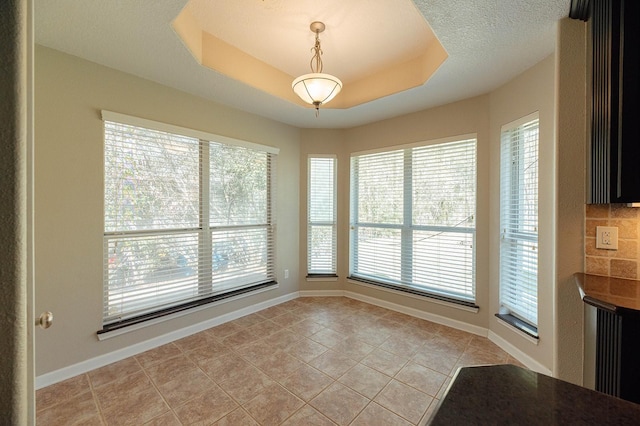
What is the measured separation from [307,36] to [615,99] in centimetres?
212

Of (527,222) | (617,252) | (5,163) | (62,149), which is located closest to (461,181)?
(527,222)

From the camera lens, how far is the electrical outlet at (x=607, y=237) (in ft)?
5.09

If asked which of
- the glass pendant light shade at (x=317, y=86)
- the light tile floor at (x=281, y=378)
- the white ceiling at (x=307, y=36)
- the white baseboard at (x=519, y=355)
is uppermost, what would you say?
the white ceiling at (x=307, y=36)

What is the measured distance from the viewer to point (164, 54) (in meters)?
2.13

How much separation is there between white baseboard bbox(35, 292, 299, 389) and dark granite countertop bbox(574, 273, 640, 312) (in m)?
3.17

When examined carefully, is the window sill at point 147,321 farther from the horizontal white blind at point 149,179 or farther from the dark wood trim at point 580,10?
the dark wood trim at point 580,10

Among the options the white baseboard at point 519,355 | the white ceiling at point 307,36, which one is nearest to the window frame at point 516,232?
the white baseboard at point 519,355

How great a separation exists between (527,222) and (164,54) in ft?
11.2

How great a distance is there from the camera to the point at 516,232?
8.38 feet

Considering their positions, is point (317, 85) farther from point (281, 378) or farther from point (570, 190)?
point (281, 378)

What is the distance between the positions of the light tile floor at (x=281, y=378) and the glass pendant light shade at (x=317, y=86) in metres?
2.28

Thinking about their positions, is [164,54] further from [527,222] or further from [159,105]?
[527,222]

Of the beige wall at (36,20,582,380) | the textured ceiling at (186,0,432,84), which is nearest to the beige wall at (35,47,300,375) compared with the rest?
the beige wall at (36,20,582,380)

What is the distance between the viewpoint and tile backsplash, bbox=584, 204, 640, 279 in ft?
4.97
